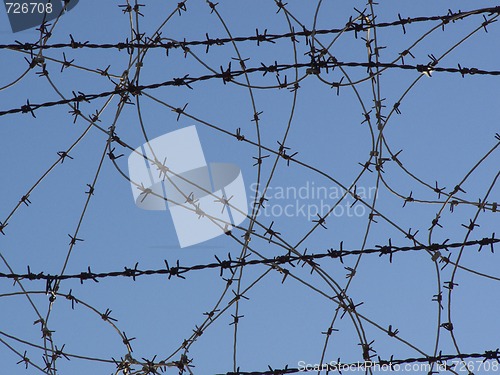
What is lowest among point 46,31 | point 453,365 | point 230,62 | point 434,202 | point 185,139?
point 453,365

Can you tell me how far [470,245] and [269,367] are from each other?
78 cm

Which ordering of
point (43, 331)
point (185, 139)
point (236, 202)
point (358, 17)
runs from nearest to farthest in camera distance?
point (43, 331), point (358, 17), point (236, 202), point (185, 139)

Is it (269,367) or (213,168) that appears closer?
(269,367)

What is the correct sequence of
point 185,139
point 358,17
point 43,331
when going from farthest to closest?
1. point 185,139
2. point 358,17
3. point 43,331

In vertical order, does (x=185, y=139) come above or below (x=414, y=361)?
above

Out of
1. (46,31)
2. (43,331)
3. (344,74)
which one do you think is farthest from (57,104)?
(344,74)

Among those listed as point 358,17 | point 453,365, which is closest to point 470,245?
point 453,365

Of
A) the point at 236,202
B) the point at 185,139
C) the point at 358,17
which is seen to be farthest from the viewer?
the point at 185,139

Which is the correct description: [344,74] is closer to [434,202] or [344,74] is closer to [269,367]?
[434,202]

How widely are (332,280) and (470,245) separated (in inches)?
18.7

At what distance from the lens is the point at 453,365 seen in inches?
118

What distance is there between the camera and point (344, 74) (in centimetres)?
320

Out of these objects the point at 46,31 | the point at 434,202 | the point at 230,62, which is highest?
the point at 46,31

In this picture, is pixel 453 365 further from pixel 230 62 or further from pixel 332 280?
pixel 230 62
